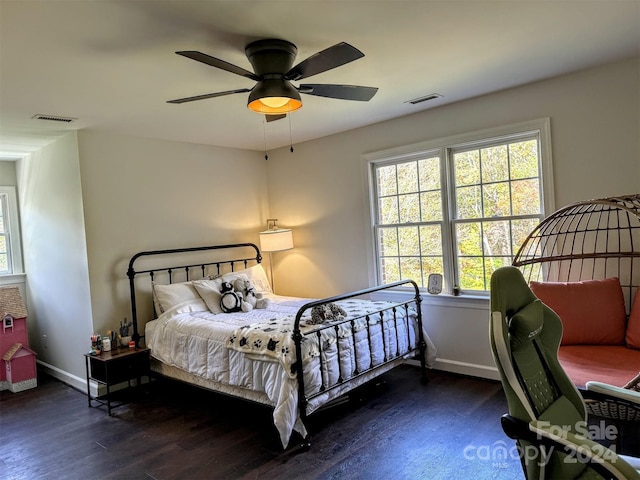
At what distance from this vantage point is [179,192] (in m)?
4.71

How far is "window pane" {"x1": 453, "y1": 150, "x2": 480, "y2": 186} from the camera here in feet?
13.0

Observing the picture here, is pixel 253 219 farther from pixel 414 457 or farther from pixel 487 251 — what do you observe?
pixel 414 457

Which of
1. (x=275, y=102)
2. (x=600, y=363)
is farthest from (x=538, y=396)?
(x=275, y=102)

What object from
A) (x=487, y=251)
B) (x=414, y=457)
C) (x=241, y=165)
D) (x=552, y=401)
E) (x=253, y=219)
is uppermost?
(x=241, y=165)

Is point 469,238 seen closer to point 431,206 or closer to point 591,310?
point 431,206

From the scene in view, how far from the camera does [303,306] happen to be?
2.89 m

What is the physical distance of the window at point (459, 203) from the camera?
12.1 feet

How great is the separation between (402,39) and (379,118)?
1.82 m

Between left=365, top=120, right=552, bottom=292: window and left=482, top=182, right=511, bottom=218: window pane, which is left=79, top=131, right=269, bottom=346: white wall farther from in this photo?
left=482, top=182, right=511, bottom=218: window pane

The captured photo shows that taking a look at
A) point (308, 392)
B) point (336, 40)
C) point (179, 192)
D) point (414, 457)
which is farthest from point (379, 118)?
point (414, 457)

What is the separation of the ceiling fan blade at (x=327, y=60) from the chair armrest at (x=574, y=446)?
167 centimetres

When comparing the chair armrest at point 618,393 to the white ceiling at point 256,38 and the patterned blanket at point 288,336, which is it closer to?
the patterned blanket at point 288,336

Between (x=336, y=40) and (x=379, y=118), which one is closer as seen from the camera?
(x=336, y=40)

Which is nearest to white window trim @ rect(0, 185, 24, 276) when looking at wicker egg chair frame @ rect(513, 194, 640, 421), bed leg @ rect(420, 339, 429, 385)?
bed leg @ rect(420, 339, 429, 385)
